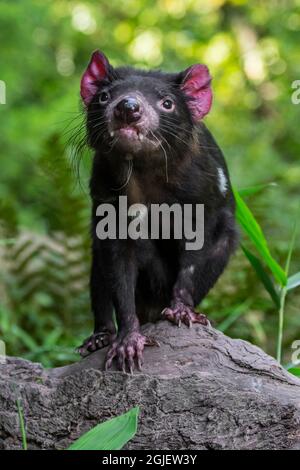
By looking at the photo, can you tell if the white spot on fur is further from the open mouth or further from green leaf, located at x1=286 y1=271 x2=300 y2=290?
the open mouth

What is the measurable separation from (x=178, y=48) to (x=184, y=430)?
448 inches

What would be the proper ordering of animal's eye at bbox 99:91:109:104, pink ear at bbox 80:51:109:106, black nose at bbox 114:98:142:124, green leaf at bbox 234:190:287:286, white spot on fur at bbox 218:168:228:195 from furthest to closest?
white spot on fur at bbox 218:168:228:195
green leaf at bbox 234:190:287:286
pink ear at bbox 80:51:109:106
animal's eye at bbox 99:91:109:104
black nose at bbox 114:98:142:124

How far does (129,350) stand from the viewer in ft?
13.5

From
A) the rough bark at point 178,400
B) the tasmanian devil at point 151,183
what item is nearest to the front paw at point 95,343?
the tasmanian devil at point 151,183

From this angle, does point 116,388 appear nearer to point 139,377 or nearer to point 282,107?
point 139,377

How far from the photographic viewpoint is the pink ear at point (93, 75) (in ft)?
14.9

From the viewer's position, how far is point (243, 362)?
3979 mm

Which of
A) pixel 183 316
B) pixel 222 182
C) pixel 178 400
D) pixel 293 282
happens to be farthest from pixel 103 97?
pixel 178 400

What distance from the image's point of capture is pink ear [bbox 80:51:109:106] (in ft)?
14.9

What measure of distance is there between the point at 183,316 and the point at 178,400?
0.69 m

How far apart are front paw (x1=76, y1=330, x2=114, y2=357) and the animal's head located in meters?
1.08

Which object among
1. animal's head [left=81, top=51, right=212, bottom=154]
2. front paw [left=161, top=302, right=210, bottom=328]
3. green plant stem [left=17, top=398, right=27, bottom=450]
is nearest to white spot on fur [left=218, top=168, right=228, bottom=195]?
animal's head [left=81, top=51, right=212, bottom=154]

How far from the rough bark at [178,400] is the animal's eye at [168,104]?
116 cm
